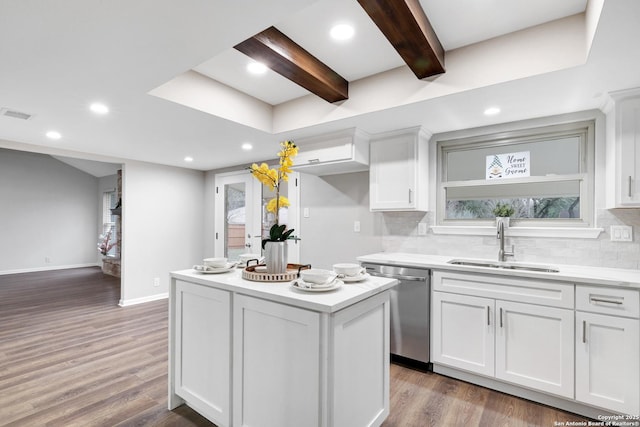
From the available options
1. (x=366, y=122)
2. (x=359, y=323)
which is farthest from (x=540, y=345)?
(x=366, y=122)

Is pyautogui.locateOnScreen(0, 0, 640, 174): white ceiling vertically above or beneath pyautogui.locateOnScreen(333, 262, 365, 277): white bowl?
above

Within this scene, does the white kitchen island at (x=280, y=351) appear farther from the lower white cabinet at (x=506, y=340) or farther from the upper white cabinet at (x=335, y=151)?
the upper white cabinet at (x=335, y=151)

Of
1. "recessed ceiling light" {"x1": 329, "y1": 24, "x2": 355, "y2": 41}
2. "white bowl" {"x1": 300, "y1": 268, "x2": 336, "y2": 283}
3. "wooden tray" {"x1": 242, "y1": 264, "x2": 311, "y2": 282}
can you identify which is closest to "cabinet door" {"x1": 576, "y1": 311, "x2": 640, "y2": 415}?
"white bowl" {"x1": 300, "y1": 268, "x2": 336, "y2": 283}

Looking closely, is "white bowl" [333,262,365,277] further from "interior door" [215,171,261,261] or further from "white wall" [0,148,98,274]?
"white wall" [0,148,98,274]

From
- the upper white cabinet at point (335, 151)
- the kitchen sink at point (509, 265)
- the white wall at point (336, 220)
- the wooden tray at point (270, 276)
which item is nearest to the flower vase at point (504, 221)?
the kitchen sink at point (509, 265)

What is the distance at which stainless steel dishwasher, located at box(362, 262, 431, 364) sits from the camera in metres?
2.59

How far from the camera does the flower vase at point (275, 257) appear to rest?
5.86 ft

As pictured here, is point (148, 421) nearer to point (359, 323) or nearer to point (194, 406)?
point (194, 406)

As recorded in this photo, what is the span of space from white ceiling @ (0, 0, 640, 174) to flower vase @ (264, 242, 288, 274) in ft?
3.61

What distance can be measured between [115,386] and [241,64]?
2609 mm

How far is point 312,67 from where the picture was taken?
223cm

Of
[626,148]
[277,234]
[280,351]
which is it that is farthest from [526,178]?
[280,351]

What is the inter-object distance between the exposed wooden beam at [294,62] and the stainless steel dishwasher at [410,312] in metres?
1.59

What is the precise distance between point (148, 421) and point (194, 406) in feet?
1.13
